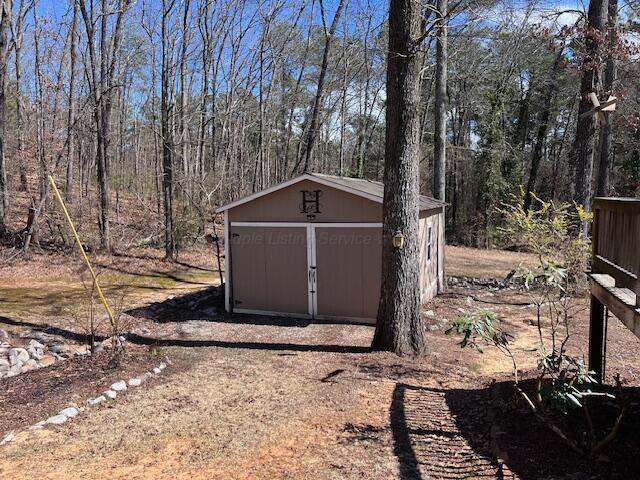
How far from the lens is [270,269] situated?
389 inches

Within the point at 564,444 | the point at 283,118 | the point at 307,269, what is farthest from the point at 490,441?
the point at 283,118

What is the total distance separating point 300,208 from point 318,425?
5.38 m

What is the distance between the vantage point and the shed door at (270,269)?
9625 millimetres

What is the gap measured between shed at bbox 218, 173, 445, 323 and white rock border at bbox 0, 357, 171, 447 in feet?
11.2

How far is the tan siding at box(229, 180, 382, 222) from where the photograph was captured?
908cm

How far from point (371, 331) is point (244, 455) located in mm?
4741

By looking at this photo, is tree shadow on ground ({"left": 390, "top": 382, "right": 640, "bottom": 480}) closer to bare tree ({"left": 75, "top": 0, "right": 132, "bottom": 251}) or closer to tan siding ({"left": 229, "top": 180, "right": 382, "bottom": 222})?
tan siding ({"left": 229, "top": 180, "right": 382, "bottom": 222})

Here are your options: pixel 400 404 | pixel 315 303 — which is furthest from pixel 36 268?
pixel 400 404

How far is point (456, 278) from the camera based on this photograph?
1440cm

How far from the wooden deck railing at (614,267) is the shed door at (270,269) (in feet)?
17.4

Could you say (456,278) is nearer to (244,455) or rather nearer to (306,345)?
(306,345)

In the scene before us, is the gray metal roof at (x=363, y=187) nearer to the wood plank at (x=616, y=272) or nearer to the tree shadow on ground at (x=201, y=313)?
the tree shadow on ground at (x=201, y=313)

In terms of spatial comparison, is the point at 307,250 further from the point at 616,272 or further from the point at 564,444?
the point at 564,444

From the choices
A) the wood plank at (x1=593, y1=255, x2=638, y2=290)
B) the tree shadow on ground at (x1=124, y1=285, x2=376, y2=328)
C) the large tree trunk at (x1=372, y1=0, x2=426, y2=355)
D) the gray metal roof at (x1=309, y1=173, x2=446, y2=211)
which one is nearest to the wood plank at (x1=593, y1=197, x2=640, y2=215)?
the wood plank at (x1=593, y1=255, x2=638, y2=290)
